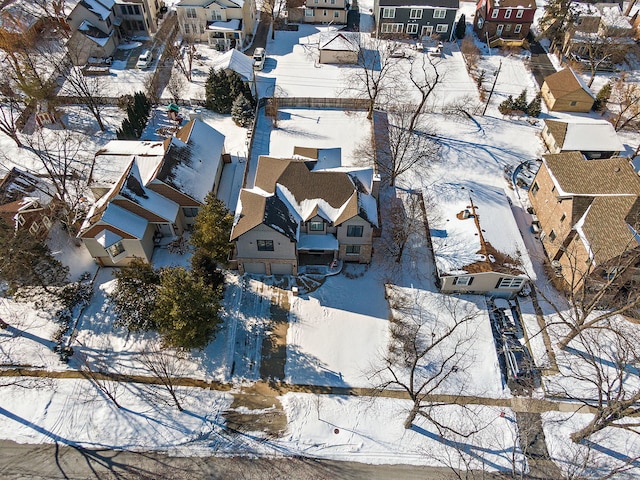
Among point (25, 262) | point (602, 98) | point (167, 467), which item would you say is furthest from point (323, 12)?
point (167, 467)

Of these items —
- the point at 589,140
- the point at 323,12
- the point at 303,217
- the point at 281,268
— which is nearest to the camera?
the point at 303,217

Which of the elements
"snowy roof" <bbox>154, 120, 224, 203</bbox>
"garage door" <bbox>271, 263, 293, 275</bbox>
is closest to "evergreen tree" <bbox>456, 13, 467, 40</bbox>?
"snowy roof" <bbox>154, 120, 224, 203</bbox>

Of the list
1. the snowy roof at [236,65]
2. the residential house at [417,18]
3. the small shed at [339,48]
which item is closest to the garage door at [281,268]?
the snowy roof at [236,65]

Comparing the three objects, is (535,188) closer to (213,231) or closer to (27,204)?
(213,231)

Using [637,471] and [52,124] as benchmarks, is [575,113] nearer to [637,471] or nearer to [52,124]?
[637,471]

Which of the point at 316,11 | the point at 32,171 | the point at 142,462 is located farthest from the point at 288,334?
the point at 316,11
